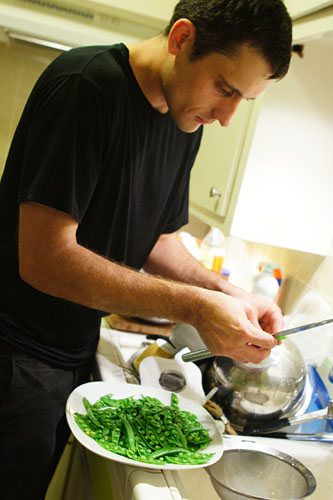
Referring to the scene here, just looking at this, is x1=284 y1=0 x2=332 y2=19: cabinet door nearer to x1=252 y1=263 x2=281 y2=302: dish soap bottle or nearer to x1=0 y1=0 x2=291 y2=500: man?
x1=0 y1=0 x2=291 y2=500: man

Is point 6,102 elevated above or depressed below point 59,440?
above

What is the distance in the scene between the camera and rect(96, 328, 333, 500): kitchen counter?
0.89 meters

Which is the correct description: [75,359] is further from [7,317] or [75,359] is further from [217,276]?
[217,276]

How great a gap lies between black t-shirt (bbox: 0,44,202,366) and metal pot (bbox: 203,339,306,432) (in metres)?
0.36

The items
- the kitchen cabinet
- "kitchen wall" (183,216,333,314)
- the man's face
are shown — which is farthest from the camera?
"kitchen wall" (183,216,333,314)

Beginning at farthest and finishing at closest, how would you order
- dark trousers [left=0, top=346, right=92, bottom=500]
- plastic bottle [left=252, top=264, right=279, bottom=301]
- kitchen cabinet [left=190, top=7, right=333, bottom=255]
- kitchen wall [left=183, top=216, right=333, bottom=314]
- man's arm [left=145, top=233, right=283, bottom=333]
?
1. plastic bottle [left=252, top=264, right=279, bottom=301]
2. kitchen wall [left=183, top=216, right=333, bottom=314]
3. kitchen cabinet [left=190, top=7, right=333, bottom=255]
4. man's arm [left=145, top=233, right=283, bottom=333]
5. dark trousers [left=0, top=346, right=92, bottom=500]

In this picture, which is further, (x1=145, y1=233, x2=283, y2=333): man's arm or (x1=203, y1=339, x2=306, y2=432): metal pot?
(x1=145, y1=233, x2=283, y2=333): man's arm

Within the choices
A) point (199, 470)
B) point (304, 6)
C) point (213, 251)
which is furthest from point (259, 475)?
point (213, 251)

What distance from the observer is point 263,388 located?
1.08m

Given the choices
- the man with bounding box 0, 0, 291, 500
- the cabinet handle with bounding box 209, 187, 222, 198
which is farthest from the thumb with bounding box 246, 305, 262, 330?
the cabinet handle with bounding box 209, 187, 222, 198

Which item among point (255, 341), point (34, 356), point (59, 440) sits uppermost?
point (255, 341)

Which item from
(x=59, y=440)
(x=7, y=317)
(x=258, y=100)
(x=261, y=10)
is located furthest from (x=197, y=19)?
(x=59, y=440)

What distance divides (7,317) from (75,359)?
0.65 ft

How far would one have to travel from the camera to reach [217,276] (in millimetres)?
1339
